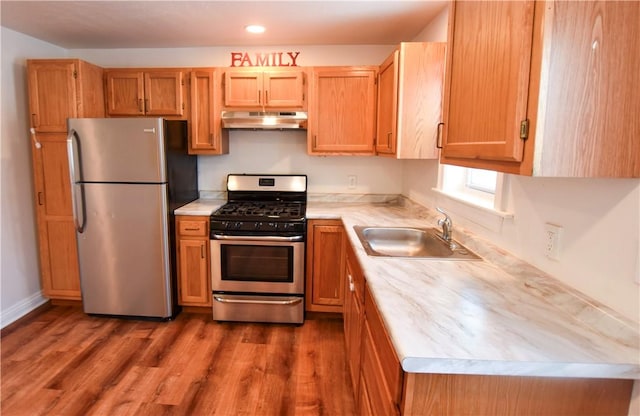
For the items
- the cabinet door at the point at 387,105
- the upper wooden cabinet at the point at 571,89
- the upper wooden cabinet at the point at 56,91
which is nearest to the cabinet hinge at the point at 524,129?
the upper wooden cabinet at the point at 571,89

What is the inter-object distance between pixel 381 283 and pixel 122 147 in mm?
2296

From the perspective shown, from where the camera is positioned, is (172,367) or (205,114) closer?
(172,367)

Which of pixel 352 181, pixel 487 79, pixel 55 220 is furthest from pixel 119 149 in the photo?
pixel 487 79

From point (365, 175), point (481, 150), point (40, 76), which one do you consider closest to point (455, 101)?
point (481, 150)

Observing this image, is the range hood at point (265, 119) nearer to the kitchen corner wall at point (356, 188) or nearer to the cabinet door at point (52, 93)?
the kitchen corner wall at point (356, 188)

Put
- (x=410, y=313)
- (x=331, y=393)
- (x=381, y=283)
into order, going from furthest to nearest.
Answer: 1. (x=331, y=393)
2. (x=381, y=283)
3. (x=410, y=313)

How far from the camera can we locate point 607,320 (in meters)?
1.01

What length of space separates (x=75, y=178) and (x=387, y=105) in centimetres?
242

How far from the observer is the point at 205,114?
10.1ft

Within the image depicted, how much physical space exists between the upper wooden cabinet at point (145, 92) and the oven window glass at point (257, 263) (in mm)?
1291

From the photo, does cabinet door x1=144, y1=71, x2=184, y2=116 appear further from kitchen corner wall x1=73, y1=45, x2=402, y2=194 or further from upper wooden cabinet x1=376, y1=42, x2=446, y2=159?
upper wooden cabinet x1=376, y1=42, x2=446, y2=159

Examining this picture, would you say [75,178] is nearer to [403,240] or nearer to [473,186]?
[403,240]

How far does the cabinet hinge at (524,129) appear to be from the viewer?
0.93 meters

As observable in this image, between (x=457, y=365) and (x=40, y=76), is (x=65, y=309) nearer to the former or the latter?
(x=40, y=76)
